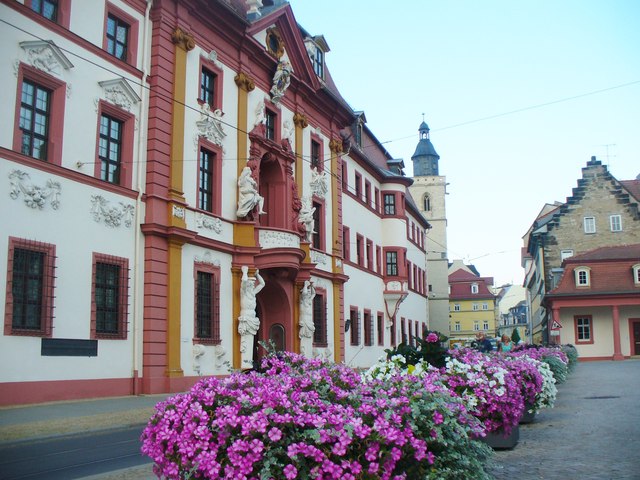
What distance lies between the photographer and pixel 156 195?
19.7 meters

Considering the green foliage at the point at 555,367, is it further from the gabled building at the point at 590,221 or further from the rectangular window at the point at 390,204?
the gabled building at the point at 590,221

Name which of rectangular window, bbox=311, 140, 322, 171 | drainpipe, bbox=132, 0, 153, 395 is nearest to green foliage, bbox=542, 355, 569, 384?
drainpipe, bbox=132, 0, 153, 395

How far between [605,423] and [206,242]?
1320cm

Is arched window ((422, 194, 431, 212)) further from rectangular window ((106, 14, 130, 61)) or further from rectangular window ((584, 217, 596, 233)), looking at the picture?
rectangular window ((106, 14, 130, 61))

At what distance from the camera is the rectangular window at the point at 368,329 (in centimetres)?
3865

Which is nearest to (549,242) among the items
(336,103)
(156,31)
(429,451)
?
(336,103)

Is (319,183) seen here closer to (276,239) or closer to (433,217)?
(276,239)

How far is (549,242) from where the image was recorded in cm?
5788

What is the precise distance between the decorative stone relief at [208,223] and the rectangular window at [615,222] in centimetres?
4288

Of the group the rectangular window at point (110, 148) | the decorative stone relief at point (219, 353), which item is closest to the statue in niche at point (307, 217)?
the decorative stone relief at point (219, 353)

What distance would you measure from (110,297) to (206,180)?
615cm

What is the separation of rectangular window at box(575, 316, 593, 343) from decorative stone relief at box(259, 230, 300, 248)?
3348cm

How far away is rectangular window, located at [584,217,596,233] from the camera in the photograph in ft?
187

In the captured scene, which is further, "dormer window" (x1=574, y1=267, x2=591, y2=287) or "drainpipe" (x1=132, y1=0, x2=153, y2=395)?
"dormer window" (x1=574, y1=267, x2=591, y2=287)
